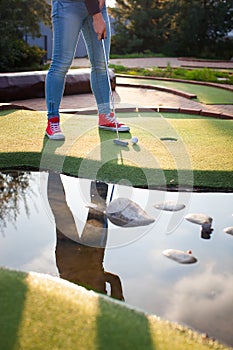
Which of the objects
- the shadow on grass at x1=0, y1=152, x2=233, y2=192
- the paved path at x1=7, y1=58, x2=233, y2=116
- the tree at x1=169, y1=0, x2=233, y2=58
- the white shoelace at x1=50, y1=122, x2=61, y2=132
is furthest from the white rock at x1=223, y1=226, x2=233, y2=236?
the tree at x1=169, y1=0, x2=233, y2=58

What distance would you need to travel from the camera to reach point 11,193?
273 cm

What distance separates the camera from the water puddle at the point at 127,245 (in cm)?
169

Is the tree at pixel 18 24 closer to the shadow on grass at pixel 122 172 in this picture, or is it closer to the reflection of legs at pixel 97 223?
the shadow on grass at pixel 122 172

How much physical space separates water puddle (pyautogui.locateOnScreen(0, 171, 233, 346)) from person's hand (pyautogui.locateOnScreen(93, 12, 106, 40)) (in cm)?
136

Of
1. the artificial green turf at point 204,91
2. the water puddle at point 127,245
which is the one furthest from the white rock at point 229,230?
the artificial green turf at point 204,91

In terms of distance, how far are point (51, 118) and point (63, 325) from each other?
8.57ft

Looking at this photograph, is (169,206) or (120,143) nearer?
(169,206)

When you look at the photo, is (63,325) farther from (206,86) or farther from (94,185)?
(206,86)

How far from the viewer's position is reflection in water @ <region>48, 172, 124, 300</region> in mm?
1816

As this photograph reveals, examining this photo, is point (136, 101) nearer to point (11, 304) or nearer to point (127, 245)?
point (127, 245)

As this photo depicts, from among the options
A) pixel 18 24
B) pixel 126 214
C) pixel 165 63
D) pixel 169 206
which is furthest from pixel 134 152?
pixel 165 63

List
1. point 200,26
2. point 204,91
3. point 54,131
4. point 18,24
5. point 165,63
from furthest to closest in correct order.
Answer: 1. point 200,26
2. point 165,63
3. point 18,24
4. point 204,91
5. point 54,131

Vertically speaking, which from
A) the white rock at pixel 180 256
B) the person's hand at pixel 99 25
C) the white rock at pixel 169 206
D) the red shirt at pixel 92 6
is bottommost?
the white rock at pixel 180 256

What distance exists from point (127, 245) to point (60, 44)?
7.06 ft
